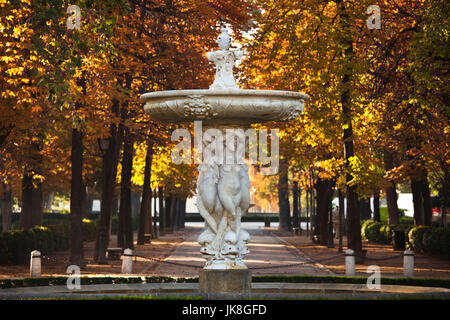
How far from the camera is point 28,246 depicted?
2766 centimetres

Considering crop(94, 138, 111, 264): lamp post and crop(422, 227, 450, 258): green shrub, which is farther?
crop(422, 227, 450, 258): green shrub

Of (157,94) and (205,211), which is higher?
(157,94)

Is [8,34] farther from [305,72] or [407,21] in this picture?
[407,21]

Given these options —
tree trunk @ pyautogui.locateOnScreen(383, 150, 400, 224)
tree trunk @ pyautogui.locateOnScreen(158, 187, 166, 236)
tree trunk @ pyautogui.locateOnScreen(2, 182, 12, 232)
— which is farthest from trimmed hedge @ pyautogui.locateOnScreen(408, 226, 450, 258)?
tree trunk @ pyautogui.locateOnScreen(158, 187, 166, 236)

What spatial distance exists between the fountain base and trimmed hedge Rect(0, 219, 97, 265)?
1449 centimetres

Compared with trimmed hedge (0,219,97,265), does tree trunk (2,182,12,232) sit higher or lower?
higher

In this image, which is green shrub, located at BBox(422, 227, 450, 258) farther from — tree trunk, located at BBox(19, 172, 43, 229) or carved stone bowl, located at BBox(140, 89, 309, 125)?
carved stone bowl, located at BBox(140, 89, 309, 125)

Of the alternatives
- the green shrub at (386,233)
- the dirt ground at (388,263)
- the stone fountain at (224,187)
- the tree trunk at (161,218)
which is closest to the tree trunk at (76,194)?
the dirt ground at (388,263)

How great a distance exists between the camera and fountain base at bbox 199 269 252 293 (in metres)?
12.8

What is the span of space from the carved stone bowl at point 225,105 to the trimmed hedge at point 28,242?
47.7 ft
